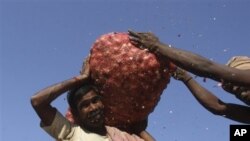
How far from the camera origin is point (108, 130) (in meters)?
5.95

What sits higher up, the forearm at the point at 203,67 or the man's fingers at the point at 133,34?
the man's fingers at the point at 133,34

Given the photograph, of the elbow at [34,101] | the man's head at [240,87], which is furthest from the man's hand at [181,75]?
the elbow at [34,101]

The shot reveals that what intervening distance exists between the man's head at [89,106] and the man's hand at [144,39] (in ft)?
2.18

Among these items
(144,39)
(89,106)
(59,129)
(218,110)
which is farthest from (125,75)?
(218,110)

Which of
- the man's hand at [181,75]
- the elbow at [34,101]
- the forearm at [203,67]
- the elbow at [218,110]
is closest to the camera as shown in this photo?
the forearm at [203,67]

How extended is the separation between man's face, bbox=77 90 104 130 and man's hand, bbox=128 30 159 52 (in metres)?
0.69

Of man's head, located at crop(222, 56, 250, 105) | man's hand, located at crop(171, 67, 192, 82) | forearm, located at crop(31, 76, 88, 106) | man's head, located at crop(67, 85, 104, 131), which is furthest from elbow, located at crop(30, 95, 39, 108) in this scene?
man's head, located at crop(222, 56, 250, 105)

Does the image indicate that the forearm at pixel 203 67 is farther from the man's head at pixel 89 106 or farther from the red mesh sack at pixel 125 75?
the man's head at pixel 89 106

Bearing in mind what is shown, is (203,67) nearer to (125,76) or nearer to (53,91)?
(125,76)

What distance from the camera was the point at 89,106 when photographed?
585cm

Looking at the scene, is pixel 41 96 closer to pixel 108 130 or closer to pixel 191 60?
pixel 108 130

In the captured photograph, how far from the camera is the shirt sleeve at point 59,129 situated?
230 inches

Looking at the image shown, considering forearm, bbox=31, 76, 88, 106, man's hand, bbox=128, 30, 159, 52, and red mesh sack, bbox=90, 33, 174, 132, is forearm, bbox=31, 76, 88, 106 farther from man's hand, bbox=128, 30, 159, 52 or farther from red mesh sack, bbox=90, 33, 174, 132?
man's hand, bbox=128, 30, 159, 52

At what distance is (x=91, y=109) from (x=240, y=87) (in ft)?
5.00
